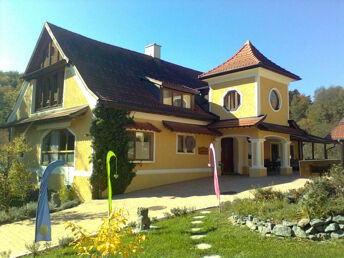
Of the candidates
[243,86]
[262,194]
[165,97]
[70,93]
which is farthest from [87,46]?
[262,194]

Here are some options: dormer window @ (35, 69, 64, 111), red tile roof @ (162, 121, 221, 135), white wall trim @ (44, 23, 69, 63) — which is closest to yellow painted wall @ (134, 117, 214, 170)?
red tile roof @ (162, 121, 221, 135)

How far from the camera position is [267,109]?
19141 mm

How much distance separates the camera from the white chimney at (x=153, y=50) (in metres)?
24.6

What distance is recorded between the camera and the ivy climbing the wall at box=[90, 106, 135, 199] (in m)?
14.2

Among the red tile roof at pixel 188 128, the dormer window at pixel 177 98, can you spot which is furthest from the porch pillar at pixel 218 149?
the dormer window at pixel 177 98

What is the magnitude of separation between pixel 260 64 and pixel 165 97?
5.64 meters

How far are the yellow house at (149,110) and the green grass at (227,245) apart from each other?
794cm

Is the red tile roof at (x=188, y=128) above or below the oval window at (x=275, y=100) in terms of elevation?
below

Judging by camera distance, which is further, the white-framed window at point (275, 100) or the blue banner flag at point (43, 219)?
the white-framed window at point (275, 100)

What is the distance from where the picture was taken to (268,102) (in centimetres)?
1930

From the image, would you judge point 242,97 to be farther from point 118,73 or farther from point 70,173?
point 70,173

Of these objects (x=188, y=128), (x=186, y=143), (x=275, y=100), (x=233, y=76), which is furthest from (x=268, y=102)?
(x=186, y=143)

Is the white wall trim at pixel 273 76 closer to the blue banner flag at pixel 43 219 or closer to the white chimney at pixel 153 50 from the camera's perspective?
the white chimney at pixel 153 50

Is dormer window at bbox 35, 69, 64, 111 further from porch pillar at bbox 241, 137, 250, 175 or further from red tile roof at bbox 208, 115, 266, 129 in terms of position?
porch pillar at bbox 241, 137, 250, 175
